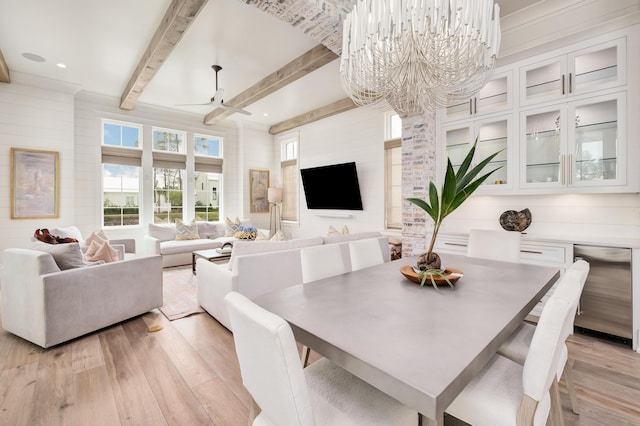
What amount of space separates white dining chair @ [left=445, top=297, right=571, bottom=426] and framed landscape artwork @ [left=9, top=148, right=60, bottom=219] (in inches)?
247

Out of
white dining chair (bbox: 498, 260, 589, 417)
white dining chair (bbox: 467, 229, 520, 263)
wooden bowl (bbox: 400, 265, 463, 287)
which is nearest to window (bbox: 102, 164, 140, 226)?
wooden bowl (bbox: 400, 265, 463, 287)

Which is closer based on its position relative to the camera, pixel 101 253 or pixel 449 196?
pixel 449 196

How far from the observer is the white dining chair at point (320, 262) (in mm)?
1933

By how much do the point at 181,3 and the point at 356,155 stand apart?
3.64 metres

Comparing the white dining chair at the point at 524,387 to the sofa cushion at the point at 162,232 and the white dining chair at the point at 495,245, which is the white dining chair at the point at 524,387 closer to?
the white dining chair at the point at 495,245

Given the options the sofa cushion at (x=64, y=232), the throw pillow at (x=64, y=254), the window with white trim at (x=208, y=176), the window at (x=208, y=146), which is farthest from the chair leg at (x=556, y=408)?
the window at (x=208, y=146)

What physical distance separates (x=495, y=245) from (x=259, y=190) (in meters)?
5.88

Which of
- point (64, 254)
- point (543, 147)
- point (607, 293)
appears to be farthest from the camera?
point (543, 147)

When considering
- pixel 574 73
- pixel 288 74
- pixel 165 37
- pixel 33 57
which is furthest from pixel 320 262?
pixel 33 57

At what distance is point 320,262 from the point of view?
199 cm

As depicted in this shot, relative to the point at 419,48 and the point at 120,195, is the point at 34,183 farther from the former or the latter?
the point at 419,48

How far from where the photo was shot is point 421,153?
3.59 m

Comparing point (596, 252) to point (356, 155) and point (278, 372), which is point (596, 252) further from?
point (356, 155)

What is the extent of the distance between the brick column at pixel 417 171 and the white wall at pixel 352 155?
1434 mm
